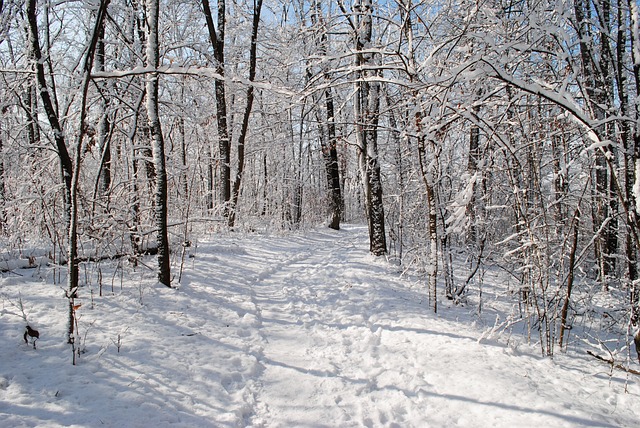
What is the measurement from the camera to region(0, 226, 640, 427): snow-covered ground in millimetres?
2590

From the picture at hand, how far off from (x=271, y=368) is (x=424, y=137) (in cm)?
320

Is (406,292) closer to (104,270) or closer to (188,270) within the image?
(188,270)

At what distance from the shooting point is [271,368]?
3510 millimetres

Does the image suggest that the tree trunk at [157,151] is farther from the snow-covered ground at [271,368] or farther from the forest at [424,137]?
the snow-covered ground at [271,368]

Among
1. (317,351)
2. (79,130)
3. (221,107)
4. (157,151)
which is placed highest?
(221,107)

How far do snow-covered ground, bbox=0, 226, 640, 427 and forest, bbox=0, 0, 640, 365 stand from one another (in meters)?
0.37

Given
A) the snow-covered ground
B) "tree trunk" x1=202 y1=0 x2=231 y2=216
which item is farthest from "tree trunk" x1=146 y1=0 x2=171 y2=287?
"tree trunk" x1=202 y1=0 x2=231 y2=216

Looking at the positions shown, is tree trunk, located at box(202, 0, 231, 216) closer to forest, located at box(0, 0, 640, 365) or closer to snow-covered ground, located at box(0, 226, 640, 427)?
forest, located at box(0, 0, 640, 365)

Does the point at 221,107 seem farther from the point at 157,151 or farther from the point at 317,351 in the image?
the point at 317,351

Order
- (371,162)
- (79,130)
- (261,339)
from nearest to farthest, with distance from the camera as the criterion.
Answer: (79,130) → (261,339) → (371,162)

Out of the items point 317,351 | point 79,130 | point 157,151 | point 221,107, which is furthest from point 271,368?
point 221,107

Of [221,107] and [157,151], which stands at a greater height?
[221,107]

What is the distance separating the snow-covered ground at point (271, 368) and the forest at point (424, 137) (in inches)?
14.7

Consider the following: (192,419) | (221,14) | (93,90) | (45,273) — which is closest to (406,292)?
(192,419)
